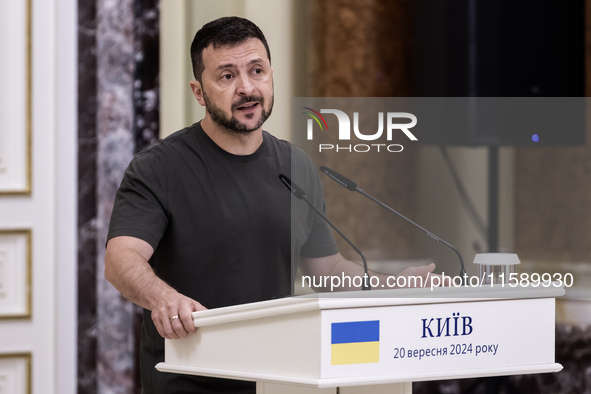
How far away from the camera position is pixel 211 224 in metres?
1.65

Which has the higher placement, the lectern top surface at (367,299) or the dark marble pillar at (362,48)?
the dark marble pillar at (362,48)

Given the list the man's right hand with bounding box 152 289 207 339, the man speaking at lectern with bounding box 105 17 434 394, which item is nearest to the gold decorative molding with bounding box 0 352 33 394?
the man speaking at lectern with bounding box 105 17 434 394

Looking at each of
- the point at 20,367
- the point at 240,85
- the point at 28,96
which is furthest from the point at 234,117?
the point at 20,367

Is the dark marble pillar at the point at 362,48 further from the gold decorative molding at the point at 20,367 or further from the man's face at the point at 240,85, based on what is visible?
the gold decorative molding at the point at 20,367

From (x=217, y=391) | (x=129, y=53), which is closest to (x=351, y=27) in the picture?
(x=129, y=53)

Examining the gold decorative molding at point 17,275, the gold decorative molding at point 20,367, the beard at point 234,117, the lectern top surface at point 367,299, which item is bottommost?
the gold decorative molding at point 20,367

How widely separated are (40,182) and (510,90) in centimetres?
169

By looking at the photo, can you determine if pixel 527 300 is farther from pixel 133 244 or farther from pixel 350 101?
pixel 133 244

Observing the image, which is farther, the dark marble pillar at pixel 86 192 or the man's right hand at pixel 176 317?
the dark marble pillar at pixel 86 192

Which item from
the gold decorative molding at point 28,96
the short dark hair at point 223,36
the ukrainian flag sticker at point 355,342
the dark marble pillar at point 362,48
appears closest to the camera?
the ukrainian flag sticker at point 355,342

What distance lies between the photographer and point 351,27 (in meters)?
2.61

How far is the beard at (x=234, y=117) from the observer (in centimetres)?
140

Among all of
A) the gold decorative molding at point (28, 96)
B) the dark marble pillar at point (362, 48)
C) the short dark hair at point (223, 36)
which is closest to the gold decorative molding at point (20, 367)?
the gold decorative molding at point (28, 96)

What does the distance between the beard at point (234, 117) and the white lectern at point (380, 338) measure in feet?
1.41
